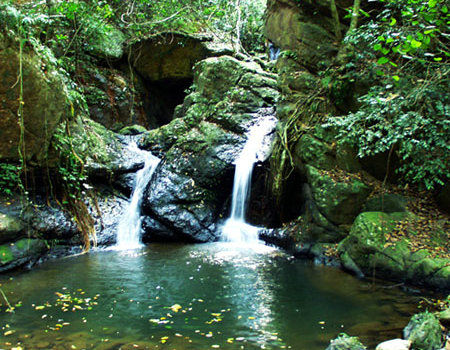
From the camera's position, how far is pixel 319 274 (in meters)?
6.69

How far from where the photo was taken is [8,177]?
7258mm

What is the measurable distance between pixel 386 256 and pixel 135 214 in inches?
280

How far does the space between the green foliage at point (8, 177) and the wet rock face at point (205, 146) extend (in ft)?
12.2

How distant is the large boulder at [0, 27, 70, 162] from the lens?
253 inches

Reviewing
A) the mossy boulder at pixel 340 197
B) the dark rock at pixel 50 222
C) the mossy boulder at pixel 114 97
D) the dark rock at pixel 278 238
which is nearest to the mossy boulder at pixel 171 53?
the mossy boulder at pixel 114 97

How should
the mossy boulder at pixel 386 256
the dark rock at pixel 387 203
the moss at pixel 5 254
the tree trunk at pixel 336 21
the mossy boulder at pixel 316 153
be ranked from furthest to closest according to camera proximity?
the tree trunk at pixel 336 21 → the mossy boulder at pixel 316 153 → the dark rock at pixel 387 203 → the moss at pixel 5 254 → the mossy boulder at pixel 386 256

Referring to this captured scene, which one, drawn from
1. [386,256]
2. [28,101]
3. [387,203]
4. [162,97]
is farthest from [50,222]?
[162,97]

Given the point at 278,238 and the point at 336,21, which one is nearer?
the point at 278,238

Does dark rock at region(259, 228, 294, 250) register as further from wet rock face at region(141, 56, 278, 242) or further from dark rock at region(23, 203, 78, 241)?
dark rock at region(23, 203, 78, 241)

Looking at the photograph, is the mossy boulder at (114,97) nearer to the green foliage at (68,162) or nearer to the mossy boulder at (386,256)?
Answer: the green foliage at (68,162)

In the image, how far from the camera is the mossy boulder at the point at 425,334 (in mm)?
3631

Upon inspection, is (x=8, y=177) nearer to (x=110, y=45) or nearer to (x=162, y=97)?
(x=110, y=45)

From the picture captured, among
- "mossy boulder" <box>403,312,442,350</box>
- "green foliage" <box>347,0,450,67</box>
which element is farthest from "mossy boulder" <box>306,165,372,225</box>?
"mossy boulder" <box>403,312,442,350</box>

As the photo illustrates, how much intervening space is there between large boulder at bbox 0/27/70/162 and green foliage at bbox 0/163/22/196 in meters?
0.21
